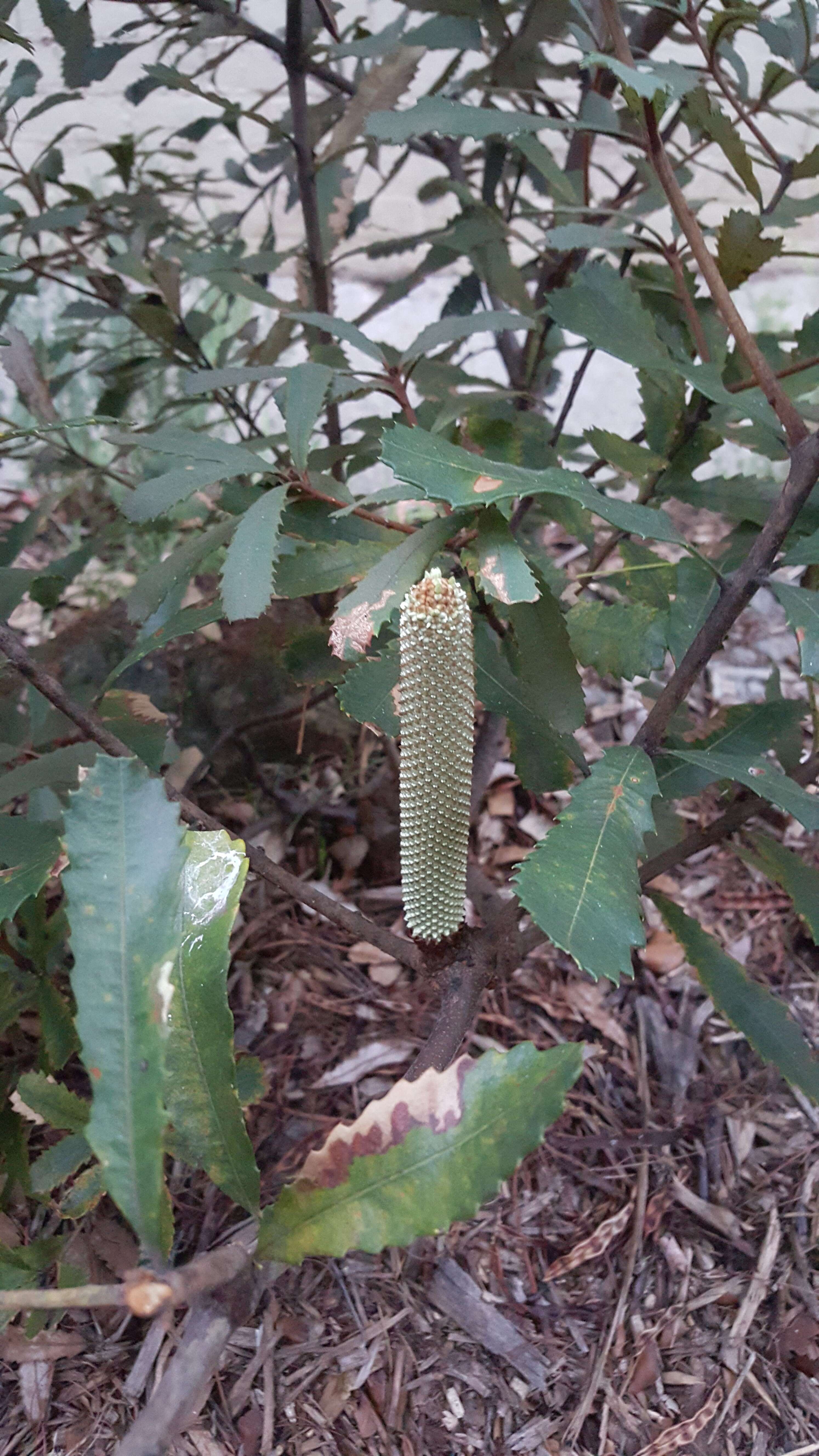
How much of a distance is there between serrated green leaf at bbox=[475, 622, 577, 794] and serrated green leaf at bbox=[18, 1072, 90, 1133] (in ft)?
1.38

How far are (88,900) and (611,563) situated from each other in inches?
48.3

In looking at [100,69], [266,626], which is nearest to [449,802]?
[266,626]

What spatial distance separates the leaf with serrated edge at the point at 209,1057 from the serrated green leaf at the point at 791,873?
19.1 inches

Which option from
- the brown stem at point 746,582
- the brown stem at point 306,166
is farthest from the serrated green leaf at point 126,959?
the brown stem at point 306,166

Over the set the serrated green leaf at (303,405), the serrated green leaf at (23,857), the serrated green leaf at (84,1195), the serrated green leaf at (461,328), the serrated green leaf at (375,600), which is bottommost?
the serrated green leaf at (84,1195)

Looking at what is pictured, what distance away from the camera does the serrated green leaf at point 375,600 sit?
0.60 m

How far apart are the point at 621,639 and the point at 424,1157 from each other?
1.45 feet

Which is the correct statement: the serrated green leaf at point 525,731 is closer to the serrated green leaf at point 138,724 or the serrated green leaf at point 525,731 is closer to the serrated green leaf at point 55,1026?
the serrated green leaf at point 138,724

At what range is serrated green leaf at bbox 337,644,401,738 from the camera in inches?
27.4

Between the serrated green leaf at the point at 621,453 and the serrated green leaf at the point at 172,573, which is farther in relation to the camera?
the serrated green leaf at the point at 621,453

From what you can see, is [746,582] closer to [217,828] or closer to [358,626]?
[358,626]

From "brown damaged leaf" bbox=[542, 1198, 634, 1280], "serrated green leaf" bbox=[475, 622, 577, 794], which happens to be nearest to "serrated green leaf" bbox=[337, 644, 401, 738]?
"serrated green leaf" bbox=[475, 622, 577, 794]

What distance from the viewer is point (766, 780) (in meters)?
0.64

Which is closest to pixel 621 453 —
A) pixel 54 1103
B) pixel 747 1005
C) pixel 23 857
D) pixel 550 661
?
pixel 550 661
